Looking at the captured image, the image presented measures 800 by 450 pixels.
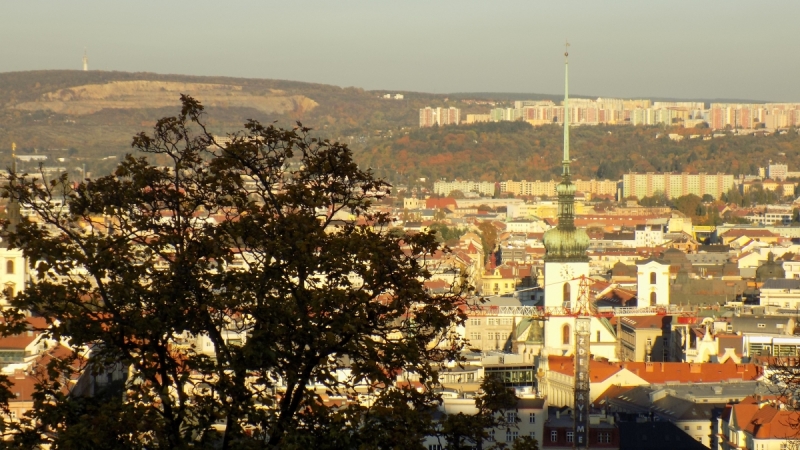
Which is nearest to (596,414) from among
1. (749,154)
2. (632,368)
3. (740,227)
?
(632,368)

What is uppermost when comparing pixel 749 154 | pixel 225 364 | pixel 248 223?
pixel 248 223

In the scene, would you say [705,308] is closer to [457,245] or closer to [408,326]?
[457,245]

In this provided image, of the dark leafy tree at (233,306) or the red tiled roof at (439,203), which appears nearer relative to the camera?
the dark leafy tree at (233,306)

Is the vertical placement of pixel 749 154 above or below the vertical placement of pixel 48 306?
below

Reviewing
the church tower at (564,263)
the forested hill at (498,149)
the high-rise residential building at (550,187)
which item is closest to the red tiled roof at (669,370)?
the church tower at (564,263)

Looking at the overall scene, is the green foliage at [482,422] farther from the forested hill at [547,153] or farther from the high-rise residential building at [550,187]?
the forested hill at [547,153]

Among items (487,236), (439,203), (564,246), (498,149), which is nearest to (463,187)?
(498,149)

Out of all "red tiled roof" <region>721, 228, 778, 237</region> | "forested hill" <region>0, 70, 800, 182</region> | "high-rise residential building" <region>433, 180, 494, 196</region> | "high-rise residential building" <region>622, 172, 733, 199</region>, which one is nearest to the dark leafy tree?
"red tiled roof" <region>721, 228, 778, 237</region>
